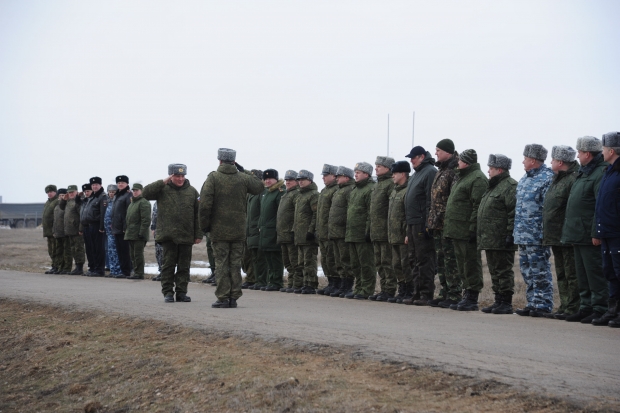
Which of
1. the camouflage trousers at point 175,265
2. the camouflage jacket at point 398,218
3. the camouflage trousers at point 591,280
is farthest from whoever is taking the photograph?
the camouflage jacket at point 398,218

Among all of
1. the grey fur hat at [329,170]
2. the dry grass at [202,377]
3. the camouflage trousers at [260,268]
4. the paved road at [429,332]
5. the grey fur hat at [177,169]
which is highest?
the grey fur hat at [329,170]

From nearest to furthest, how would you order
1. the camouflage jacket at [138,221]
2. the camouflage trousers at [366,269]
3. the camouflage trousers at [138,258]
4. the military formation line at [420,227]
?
the military formation line at [420,227] → the camouflage trousers at [366,269] → the camouflage jacket at [138,221] → the camouflage trousers at [138,258]

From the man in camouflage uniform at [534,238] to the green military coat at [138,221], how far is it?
11.7m

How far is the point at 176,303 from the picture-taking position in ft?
47.2

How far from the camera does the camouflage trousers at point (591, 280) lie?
36.9 feet

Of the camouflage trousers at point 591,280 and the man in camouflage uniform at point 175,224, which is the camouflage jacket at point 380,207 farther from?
the camouflage trousers at point 591,280

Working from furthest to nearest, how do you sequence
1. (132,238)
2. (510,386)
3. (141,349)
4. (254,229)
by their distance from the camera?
(132,238) < (254,229) < (141,349) < (510,386)

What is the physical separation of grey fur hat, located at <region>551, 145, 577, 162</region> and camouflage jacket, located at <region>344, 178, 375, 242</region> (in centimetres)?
446

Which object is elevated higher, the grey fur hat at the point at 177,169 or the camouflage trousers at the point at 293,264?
the grey fur hat at the point at 177,169

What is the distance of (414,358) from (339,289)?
8721 mm

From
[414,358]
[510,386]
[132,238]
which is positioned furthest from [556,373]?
[132,238]

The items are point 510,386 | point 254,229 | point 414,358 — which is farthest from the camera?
point 254,229

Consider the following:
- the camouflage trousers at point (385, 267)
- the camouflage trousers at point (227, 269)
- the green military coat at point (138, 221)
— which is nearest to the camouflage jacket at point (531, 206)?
the camouflage trousers at point (385, 267)

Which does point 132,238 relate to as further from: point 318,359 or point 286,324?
point 318,359
